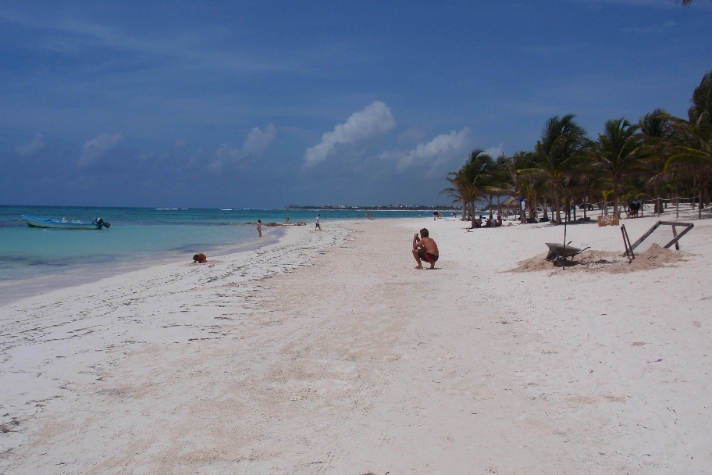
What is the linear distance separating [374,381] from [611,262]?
7.81 m

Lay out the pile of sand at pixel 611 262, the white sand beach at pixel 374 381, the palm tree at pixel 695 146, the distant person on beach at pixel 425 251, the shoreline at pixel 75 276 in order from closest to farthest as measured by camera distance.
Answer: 1. the white sand beach at pixel 374 381
2. the pile of sand at pixel 611 262
3. the shoreline at pixel 75 276
4. the distant person on beach at pixel 425 251
5. the palm tree at pixel 695 146

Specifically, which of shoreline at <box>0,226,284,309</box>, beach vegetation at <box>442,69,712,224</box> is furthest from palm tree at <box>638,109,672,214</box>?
shoreline at <box>0,226,284,309</box>

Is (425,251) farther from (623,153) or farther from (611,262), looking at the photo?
(623,153)

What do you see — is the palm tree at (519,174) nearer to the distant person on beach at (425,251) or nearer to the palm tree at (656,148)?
the palm tree at (656,148)

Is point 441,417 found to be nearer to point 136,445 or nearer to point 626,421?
point 626,421

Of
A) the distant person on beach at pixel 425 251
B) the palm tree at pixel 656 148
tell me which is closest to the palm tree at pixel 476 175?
the palm tree at pixel 656 148

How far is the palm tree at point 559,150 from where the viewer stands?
27.4m

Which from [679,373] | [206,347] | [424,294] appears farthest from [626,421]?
[424,294]

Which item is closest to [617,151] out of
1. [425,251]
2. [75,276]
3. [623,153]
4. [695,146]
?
[623,153]

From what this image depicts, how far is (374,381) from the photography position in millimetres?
4848

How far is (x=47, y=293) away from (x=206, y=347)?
7.09m

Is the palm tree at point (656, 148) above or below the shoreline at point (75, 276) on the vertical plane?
above

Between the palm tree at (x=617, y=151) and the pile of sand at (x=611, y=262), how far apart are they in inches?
657

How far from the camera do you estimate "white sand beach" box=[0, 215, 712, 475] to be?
338cm
